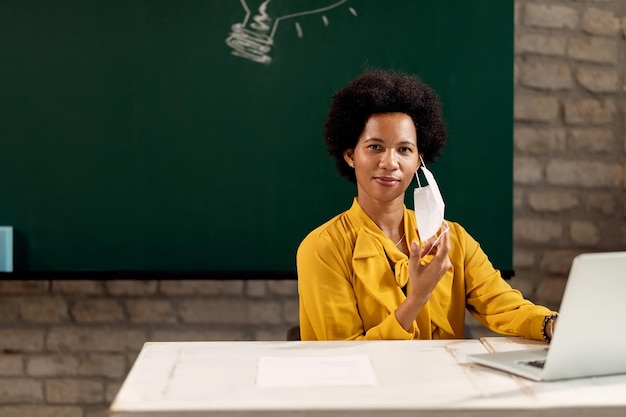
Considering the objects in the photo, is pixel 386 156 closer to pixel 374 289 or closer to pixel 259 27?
pixel 374 289

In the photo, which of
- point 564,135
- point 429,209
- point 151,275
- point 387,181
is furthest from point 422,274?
point 564,135

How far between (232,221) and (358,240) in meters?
0.91

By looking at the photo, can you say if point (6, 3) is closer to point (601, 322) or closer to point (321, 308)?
point (321, 308)

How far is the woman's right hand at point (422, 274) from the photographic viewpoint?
5.92 ft

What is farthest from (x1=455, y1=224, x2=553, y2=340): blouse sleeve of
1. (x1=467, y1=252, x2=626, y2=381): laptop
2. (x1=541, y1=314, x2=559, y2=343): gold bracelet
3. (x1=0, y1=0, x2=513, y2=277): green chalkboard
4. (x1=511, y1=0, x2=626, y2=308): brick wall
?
(x1=511, y1=0, x2=626, y2=308): brick wall

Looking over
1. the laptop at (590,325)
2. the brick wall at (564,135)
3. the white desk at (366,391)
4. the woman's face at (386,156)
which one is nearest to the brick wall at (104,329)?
the woman's face at (386,156)

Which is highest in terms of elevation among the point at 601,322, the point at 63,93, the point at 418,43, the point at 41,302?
the point at 418,43

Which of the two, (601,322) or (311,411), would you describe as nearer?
(311,411)

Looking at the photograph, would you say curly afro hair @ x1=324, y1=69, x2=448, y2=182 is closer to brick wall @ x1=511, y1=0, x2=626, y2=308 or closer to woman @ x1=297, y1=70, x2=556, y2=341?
woman @ x1=297, y1=70, x2=556, y2=341

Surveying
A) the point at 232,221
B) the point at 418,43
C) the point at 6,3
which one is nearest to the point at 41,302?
the point at 232,221

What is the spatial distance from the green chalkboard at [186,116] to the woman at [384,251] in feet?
2.13

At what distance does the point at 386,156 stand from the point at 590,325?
906 millimetres

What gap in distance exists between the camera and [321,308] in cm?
203

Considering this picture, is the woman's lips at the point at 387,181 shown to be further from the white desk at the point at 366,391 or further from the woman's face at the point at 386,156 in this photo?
the white desk at the point at 366,391
